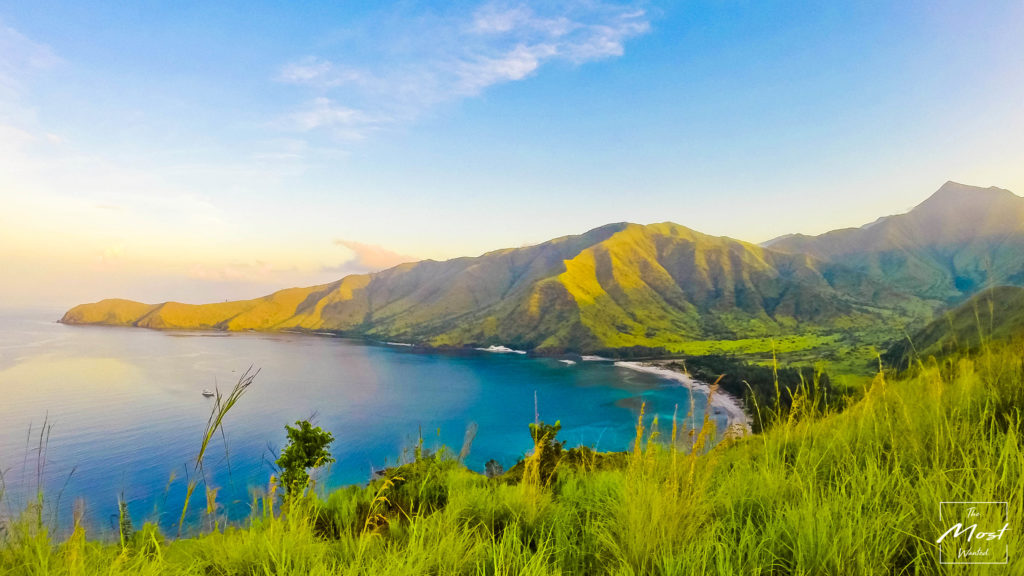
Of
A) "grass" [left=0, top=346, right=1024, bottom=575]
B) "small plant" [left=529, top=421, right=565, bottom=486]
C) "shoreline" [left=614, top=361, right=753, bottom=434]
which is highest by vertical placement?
"grass" [left=0, top=346, right=1024, bottom=575]

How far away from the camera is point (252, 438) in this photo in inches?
2724

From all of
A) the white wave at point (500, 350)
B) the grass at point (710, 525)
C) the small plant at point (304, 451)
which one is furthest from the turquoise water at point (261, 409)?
the grass at point (710, 525)

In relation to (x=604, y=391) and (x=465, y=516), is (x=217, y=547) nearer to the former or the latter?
(x=465, y=516)

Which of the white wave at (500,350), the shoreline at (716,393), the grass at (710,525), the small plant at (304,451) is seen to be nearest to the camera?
the grass at (710,525)

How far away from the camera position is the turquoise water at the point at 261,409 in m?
55.4

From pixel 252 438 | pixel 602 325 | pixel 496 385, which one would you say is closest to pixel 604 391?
pixel 496 385

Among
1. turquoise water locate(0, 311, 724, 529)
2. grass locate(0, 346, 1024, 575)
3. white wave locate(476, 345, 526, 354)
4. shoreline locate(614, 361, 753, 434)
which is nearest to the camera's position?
grass locate(0, 346, 1024, 575)

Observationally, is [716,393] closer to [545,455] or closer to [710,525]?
[545,455]

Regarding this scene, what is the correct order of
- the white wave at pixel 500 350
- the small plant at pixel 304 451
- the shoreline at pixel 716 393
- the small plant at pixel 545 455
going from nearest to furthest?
the small plant at pixel 545 455
the small plant at pixel 304 451
the shoreline at pixel 716 393
the white wave at pixel 500 350

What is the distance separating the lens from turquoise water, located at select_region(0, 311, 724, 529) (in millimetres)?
55375

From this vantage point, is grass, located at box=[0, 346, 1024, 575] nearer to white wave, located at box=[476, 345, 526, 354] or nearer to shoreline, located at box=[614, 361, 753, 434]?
shoreline, located at box=[614, 361, 753, 434]

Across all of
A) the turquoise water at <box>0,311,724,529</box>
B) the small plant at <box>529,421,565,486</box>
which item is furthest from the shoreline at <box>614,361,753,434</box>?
the small plant at <box>529,421,565,486</box>

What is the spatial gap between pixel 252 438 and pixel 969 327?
99784 mm

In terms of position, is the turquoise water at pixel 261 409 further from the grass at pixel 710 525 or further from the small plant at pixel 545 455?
the grass at pixel 710 525
